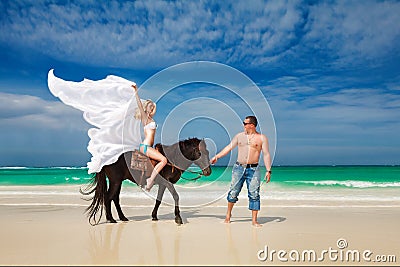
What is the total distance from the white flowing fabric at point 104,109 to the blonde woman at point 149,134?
18 centimetres

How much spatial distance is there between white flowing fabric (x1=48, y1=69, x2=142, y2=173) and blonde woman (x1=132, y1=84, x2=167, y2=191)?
0.18 m

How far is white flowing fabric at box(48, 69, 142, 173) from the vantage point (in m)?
6.84

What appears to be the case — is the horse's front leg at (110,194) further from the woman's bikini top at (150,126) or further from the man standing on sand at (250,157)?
the man standing on sand at (250,157)

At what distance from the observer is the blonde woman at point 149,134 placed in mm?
6898

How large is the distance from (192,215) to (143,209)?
5.97 feet

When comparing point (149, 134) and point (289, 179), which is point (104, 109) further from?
point (289, 179)

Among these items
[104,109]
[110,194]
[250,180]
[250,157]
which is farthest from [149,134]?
[250,180]

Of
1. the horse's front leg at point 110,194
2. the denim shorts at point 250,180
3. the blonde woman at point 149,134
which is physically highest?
the blonde woman at point 149,134

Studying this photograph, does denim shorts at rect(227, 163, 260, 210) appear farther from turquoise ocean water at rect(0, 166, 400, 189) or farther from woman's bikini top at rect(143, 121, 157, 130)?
woman's bikini top at rect(143, 121, 157, 130)

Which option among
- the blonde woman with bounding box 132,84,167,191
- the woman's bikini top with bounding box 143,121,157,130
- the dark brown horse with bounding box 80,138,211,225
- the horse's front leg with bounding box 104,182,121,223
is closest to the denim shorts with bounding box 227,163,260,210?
the dark brown horse with bounding box 80,138,211,225

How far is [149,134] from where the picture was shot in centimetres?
699

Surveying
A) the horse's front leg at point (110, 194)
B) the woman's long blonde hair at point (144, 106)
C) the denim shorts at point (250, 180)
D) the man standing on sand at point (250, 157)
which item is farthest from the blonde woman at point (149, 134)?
→ the denim shorts at point (250, 180)

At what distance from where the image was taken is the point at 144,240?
5.82 metres

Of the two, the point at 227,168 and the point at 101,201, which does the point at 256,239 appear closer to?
the point at 227,168
